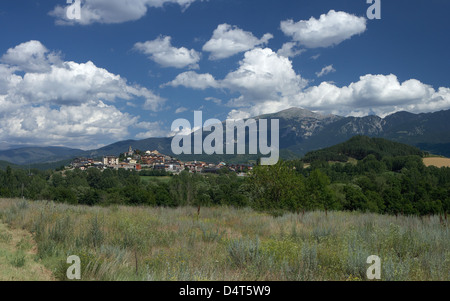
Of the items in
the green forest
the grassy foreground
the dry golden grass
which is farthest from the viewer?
the green forest

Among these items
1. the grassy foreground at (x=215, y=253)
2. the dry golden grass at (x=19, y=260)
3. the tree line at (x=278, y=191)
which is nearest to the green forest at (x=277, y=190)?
the tree line at (x=278, y=191)

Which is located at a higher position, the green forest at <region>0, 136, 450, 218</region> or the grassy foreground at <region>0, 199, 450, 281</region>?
the grassy foreground at <region>0, 199, 450, 281</region>

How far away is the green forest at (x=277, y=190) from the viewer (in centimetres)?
2666

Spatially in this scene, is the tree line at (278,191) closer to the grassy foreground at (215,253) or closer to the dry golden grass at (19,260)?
the grassy foreground at (215,253)

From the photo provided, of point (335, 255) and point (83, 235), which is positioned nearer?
point (335, 255)

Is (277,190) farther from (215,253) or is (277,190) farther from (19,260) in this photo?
(19,260)

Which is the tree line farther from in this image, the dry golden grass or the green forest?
the dry golden grass

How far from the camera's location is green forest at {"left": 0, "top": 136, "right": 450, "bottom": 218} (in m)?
26.7

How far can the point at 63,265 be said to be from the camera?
5242 mm

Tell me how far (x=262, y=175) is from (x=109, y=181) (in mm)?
83055

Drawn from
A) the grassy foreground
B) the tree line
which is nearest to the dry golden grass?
the grassy foreground
